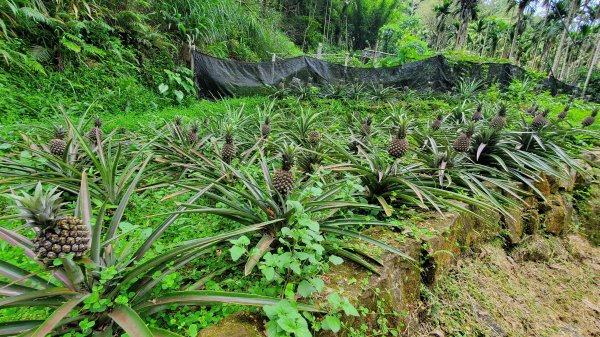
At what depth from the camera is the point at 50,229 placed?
0.88 m

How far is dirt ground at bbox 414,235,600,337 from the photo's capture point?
1.74m

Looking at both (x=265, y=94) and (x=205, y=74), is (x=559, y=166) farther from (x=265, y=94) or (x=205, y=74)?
(x=205, y=74)

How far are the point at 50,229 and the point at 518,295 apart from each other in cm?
290

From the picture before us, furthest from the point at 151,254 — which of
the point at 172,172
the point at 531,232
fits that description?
the point at 531,232

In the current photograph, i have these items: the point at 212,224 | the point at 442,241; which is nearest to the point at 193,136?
the point at 212,224

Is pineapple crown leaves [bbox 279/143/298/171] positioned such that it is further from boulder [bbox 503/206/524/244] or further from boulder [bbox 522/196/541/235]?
boulder [bbox 522/196/541/235]

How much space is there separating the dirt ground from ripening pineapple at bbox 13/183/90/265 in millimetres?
1676

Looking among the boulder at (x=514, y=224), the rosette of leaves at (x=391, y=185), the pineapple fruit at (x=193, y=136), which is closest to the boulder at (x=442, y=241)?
the rosette of leaves at (x=391, y=185)

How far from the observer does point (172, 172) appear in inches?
101

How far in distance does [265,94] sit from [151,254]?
22.0ft

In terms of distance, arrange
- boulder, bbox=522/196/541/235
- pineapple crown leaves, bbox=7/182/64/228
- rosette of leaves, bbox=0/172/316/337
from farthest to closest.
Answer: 1. boulder, bbox=522/196/541/235
2. rosette of leaves, bbox=0/172/316/337
3. pineapple crown leaves, bbox=7/182/64/228

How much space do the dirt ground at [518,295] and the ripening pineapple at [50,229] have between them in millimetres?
1676

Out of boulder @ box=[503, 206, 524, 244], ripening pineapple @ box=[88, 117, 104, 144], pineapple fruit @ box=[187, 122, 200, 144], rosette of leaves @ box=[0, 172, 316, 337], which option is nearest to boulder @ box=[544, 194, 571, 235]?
boulder @ box=[503, 206, 524, 244]

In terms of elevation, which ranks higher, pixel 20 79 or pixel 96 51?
pixel 96 51
